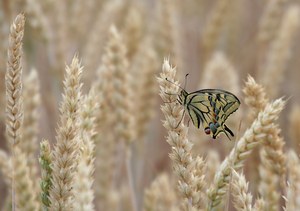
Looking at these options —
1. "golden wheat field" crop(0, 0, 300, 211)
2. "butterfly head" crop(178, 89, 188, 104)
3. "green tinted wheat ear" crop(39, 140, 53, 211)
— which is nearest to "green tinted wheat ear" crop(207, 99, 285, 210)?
"golden wheat field" crop(0, 0, 300, 211)

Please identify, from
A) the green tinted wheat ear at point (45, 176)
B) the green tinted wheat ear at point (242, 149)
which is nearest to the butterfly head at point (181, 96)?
the green tinted wheat ear at point (242, 149)

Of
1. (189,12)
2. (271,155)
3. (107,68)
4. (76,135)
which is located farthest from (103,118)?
(189,12)

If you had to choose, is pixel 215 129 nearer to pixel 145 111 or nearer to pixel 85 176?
pixel 85 176

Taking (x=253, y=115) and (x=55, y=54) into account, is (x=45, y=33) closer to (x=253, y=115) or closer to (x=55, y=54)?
(x=55, y=54)

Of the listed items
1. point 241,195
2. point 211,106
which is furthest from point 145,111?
point 241,195

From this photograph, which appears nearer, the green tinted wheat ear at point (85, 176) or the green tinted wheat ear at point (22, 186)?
the green tinted wheat ear at point (85, 176)

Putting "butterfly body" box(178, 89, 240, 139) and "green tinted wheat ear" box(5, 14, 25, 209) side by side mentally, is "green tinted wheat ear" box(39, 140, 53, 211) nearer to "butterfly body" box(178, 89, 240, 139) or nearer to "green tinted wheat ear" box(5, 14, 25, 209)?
"green tinted wheat ear" box(5, 14, 25, 209)

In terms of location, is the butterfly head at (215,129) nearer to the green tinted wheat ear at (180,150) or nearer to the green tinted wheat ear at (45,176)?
the green tinted wheat ear at (180,150)
